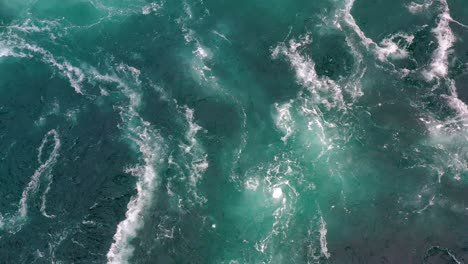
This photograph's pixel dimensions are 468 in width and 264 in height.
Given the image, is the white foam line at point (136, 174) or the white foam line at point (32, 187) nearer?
the white foam line at point (136, 174)

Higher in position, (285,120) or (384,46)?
(384,46)

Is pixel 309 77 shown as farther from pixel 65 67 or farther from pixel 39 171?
pixel 39 171

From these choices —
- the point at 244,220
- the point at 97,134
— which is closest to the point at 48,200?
the point at 97,134

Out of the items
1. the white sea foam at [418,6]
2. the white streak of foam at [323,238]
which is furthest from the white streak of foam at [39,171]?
the white sea foam at [418,6]

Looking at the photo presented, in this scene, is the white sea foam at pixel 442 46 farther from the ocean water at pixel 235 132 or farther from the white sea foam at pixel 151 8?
the white sea foam at pixel 151 8

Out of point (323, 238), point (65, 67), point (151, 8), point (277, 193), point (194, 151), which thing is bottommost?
point (65, 67)

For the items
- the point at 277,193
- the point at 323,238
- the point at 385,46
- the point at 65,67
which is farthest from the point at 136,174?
the point at 385,46

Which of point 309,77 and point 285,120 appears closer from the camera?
point 285,120

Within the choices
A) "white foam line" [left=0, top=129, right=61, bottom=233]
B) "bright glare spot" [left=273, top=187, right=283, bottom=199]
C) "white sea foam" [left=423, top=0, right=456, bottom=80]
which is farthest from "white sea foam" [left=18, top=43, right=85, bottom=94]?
"white sea foam" [left=423, top=0, right=456, bottom=80]

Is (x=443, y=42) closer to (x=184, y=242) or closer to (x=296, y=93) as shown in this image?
(x=296, y=93)
